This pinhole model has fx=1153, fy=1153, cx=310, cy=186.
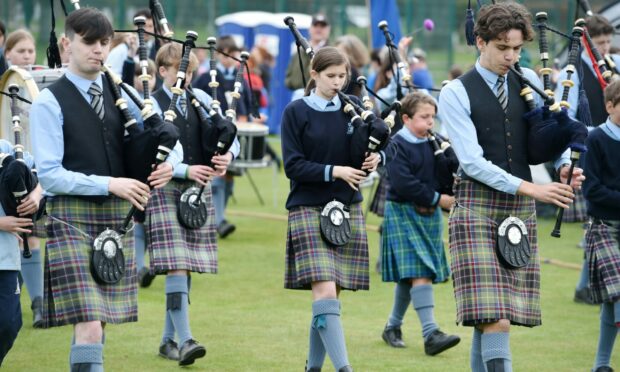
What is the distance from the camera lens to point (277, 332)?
734 centimetres

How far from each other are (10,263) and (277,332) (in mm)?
2435

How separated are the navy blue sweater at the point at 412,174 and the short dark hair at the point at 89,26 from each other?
2632 mm

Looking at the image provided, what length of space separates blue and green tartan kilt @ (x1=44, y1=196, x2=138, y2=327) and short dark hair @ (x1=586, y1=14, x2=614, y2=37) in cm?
448

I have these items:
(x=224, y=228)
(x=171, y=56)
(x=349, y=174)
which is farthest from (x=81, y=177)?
(x=224, y=228)

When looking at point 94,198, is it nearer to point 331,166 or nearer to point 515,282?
point 331,166

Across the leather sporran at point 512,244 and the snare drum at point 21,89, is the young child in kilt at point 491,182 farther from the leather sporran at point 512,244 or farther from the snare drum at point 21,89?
the snare drum at point 21,89

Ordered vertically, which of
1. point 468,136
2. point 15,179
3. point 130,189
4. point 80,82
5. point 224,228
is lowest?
point 224,228

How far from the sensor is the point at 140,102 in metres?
5.02

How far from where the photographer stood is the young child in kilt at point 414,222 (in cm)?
695

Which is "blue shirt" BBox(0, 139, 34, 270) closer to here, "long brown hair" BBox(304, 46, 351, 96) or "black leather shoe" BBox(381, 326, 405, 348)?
"long brown hair" BBox(304, 46, 351, 96)

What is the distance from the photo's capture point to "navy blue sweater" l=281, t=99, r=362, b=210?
5.77 m

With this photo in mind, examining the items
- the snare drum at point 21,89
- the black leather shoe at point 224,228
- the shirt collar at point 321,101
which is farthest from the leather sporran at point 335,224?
the black leather shoe at point 224,228

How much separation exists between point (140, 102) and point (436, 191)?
2599mm

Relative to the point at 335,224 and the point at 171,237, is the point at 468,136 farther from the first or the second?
the point at 171,237
